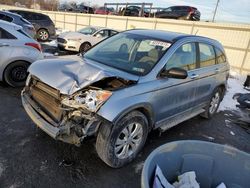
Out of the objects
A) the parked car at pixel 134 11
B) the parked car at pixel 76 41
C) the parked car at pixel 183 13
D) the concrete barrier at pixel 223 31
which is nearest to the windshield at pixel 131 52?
the parked car at pixel 76 41

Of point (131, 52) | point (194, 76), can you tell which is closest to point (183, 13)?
point (194, 76)

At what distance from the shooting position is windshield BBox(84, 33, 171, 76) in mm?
3549

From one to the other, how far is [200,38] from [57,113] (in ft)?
10.6

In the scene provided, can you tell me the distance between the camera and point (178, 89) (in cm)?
383

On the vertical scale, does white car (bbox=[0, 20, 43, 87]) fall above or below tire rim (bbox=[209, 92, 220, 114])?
above

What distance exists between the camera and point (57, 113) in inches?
118

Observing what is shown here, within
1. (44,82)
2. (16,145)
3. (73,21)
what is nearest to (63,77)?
(44,82)

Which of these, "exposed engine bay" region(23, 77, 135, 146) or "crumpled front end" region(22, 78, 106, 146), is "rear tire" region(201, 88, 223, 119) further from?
"crumpled front end" region(22, 78, 106, 146)

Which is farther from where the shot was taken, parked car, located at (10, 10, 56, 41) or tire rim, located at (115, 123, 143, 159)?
parked car, located at (10, 10, 56, 41)

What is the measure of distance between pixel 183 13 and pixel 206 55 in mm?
15596

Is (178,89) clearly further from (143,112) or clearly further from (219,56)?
(219,56)

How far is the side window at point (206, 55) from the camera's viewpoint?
15.1ft

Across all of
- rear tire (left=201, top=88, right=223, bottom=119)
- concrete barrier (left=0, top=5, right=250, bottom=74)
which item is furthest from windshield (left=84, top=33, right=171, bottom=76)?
concrete barrier (left=0, top=5, right=250, bottom=74)

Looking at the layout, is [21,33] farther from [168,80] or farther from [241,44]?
[241,44]
